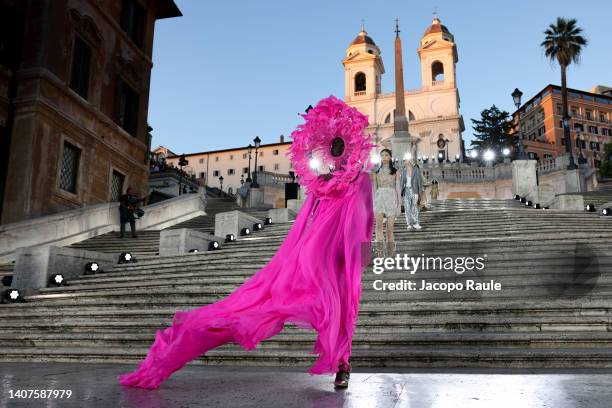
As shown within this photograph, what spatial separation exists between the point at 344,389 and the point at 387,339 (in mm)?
2394

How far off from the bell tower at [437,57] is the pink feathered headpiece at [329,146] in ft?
250

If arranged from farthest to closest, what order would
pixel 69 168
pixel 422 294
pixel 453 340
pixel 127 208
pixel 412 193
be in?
1. pixel 69 168
2. pixel 127 208
3. pixel 412 193
4. pixel 422 294
5. pixel 453 340

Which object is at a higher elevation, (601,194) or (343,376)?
(601,194)

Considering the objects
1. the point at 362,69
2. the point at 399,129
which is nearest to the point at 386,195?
the point at 399,129

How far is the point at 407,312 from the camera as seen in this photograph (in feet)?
23.6

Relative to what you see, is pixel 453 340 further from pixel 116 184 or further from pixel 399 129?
pixel 399 129

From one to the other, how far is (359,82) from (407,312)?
7893cm

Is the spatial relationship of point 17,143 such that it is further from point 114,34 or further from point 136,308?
point 136,308

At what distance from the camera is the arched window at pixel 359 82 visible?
82.3 m

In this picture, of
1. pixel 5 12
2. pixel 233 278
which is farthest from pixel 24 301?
pixel 5 12

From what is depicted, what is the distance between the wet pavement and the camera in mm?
3371

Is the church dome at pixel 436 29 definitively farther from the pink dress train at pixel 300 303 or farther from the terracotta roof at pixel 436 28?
the pink dress train at pixel 300 303

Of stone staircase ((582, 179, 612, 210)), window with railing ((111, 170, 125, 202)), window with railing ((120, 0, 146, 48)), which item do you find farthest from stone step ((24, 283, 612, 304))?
window with railing ((120, 0, 146, 48))

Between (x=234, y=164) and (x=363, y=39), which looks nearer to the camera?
(x=363, y=39)
